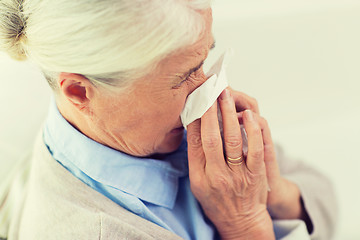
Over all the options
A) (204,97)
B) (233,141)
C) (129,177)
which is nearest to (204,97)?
(204,97)

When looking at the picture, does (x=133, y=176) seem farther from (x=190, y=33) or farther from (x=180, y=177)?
(x=190, y=33)

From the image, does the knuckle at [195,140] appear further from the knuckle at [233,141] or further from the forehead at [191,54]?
the forehead at [191,54]

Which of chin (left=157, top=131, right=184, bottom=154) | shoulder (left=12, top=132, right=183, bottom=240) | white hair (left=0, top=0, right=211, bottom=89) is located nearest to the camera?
white hair (left=0, top=0, right=211, bottom=89)

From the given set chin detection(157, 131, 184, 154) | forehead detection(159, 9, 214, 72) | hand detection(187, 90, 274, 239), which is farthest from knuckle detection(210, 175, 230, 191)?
forehead detection(159, 9, 214, 72)

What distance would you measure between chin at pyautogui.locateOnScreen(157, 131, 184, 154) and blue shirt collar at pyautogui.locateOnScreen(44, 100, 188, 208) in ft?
0.09

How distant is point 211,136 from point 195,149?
6 centimetres

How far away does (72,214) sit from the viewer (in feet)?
2.13

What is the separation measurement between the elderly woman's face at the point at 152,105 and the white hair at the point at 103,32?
0.02m

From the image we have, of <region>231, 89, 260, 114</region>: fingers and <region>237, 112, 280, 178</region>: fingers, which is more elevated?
<region>231, 89, 260, 114</region>: fingers

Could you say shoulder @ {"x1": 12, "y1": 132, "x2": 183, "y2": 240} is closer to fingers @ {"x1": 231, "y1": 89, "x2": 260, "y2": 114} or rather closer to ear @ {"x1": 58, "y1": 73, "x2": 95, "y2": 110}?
ear @ {"x1": 58, "y1": 73, "x2": 95, "y2": 110}

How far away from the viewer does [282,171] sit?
1.04 metres

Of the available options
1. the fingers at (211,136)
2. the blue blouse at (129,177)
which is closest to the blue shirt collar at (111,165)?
the blue blouse at (129,177)

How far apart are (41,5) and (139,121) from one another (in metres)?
0.24

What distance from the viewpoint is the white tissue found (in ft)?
2.15
